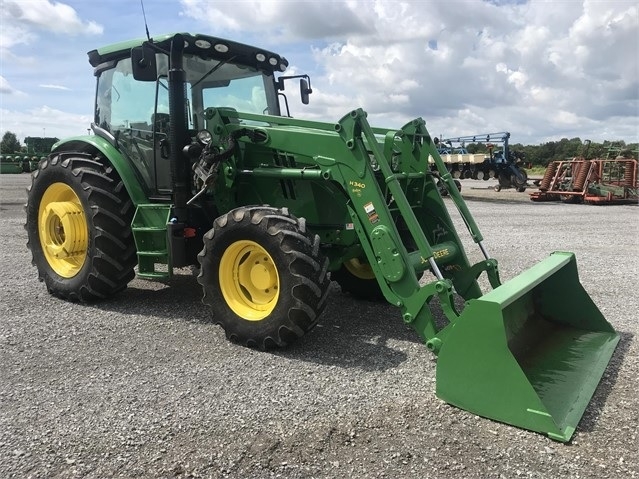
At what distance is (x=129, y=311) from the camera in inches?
223

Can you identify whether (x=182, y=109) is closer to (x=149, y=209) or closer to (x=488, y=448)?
(x=149, y=209)

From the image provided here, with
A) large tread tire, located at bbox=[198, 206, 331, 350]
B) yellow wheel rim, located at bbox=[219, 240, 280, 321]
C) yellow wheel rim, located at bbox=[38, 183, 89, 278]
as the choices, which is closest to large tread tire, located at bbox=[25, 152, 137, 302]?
yellow wheel rim, located at bbox=[38, 183, 89, 278]

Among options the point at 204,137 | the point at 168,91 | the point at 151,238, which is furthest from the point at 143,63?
the point at 151,238

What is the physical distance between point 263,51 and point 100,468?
4513 millimetres

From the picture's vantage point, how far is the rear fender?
564 centimetres

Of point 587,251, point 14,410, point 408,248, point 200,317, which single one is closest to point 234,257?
point 200,317

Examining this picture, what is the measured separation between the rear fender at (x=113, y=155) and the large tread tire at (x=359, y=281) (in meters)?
2.23

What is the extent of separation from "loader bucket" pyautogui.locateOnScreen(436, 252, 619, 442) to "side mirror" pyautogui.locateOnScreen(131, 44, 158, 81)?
11.1ft

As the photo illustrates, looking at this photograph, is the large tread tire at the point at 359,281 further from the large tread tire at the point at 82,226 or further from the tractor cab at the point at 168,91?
the large tread tire at the point at 82,226

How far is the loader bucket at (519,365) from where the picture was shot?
3.25m

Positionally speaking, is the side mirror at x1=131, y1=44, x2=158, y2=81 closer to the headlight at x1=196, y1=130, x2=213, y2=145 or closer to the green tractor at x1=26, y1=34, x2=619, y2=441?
the green tractor at x1=26, y1=34, x2=619, y2=441

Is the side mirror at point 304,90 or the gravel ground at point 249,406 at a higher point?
the side mirror at point 304,90

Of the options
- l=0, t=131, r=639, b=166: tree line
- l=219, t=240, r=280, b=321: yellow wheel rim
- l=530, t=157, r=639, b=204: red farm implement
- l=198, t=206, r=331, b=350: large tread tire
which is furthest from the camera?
l=0, t=131, r=639, b=166: tree line

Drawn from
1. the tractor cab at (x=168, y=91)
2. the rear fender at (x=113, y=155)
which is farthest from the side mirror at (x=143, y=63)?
the rear fender at (x=113, y=155)
